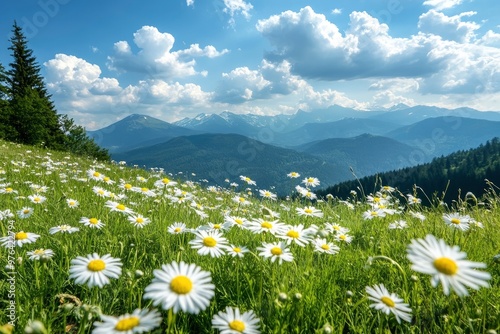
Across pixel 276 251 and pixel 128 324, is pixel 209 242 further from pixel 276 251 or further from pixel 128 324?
pixel 128 324

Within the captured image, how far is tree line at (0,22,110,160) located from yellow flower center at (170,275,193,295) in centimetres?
4885

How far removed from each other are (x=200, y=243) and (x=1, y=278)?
6.26 feet

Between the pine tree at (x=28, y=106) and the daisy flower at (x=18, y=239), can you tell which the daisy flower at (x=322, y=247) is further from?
the pine tree at (x=28, y=106)

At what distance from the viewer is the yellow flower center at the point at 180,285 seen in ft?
4.83

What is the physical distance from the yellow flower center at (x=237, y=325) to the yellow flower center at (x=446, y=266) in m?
0.96

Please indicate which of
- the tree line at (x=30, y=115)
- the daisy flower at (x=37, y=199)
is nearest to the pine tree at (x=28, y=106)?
the tree line at (x=30, y=115)

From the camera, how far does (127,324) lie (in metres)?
1.39

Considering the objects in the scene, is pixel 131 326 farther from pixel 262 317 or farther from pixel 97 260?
pixel 262 317

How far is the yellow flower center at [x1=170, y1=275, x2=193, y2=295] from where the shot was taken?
147cm

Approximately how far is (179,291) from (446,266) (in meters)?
1.15

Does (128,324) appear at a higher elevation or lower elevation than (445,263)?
lower

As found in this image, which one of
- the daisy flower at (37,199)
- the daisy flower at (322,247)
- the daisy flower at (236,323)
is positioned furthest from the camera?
the daisy flower at (37,199)

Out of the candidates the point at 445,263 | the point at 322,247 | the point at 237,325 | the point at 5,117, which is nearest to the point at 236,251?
the point at 322,247

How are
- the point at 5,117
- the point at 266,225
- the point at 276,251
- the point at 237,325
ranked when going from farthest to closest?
the point at 5,117 → the point at 266,225 → the point at 276,251 → the point at 237,325
